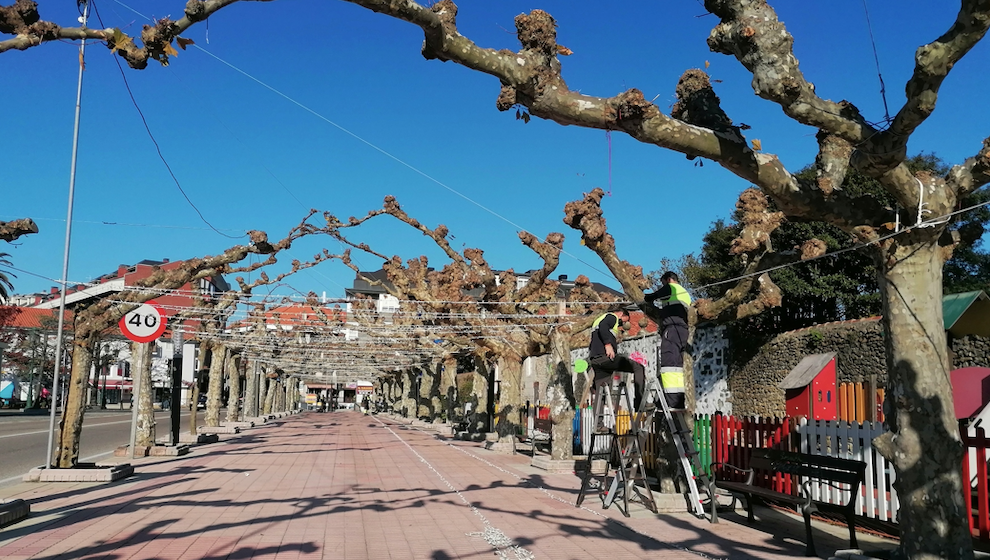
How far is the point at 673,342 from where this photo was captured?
360 inches

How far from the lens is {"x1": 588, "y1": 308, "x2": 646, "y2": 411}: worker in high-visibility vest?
9961mm

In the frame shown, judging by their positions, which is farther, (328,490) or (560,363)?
(560,363)

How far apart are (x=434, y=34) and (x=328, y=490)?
796cm

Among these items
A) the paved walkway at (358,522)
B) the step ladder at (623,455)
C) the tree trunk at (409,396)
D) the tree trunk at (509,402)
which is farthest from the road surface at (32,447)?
the tree trunk at (409,396)

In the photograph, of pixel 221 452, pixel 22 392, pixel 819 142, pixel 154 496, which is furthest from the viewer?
pixel 22 392

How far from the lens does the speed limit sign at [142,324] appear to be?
1266cm

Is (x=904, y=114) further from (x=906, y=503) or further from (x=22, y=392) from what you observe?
(x=22, y=392)

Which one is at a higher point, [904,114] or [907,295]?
[904,114]

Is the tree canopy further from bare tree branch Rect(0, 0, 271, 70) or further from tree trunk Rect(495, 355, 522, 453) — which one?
bare tree branch Rect(0, 0, 271, 70)

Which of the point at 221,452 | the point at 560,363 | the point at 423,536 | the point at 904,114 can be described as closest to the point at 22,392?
the point at 221,452

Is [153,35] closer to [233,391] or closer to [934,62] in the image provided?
[934,62]

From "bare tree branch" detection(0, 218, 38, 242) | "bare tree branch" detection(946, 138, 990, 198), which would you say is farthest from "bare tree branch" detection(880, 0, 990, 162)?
"bare tree branch" detection(0, 218, 38, 242)

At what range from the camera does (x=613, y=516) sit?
29.8ft

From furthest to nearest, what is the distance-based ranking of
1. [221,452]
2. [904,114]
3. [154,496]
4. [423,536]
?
[221,452] < [154,496] < [423,536] < [904,114]
